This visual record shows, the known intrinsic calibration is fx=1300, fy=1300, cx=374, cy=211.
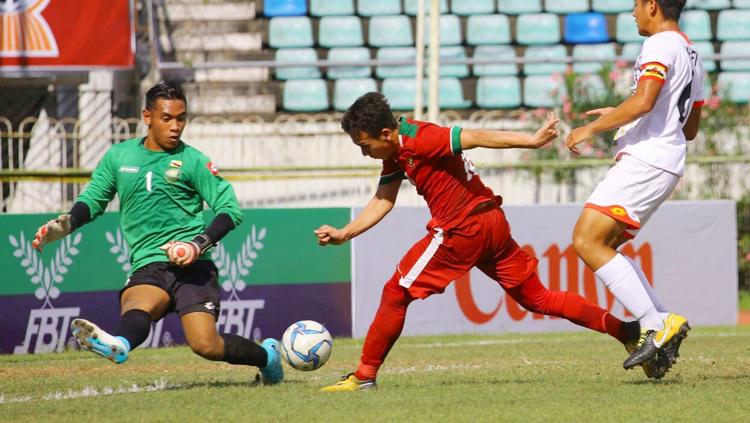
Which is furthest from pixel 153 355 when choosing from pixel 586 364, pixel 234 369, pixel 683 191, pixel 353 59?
pixel 353 59

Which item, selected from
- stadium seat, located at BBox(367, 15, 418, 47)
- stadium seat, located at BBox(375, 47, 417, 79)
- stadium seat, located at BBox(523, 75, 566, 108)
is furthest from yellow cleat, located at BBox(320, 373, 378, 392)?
stadium seat, located at BBox(367, 15, 418, 47)

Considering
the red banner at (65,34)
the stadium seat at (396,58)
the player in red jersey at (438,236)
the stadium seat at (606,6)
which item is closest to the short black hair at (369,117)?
the player in red jersey at (438,236)

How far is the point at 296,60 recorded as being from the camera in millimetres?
18859

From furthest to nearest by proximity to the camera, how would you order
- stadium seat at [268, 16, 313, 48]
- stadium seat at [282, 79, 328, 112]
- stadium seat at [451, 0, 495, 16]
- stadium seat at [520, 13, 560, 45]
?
stadium seat at [451, 0, 495, 16] → stadium seat at [520, 13, 560, 45] → stadium seat at [268, 16, 313, 48] → stadium seat at [282, 79, 328, 112]

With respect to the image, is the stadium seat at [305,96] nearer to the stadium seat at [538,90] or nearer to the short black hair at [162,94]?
the stadium seat at [538,90]

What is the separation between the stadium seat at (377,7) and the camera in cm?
1961

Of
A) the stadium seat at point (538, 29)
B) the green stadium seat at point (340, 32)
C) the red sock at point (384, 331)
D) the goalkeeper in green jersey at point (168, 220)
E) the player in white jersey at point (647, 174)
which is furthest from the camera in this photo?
the stadium seat at point (538, 29)

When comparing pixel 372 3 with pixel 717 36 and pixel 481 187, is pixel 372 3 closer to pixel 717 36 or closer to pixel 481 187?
pixel 717 36

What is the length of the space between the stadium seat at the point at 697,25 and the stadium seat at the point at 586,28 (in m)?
1.24

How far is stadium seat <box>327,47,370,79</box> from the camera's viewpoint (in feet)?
60.6

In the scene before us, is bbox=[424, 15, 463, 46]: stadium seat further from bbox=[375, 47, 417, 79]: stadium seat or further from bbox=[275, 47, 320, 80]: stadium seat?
bbox=[275, 47, 320, 80]: stadium seat

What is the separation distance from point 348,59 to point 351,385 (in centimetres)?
1213

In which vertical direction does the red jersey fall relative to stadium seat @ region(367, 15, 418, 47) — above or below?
below

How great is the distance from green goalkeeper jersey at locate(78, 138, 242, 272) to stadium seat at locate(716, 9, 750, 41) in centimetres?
1412
